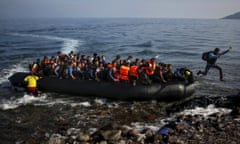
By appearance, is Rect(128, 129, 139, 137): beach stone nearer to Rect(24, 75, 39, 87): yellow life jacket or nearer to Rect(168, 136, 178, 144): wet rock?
Rect(168, 136, 178, 144): wet rock

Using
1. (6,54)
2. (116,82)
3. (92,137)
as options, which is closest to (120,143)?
(92,137)

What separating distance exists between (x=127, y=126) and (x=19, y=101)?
6.93 m

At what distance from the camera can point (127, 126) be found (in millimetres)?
11180

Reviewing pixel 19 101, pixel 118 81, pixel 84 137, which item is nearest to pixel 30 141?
pixel 84 137

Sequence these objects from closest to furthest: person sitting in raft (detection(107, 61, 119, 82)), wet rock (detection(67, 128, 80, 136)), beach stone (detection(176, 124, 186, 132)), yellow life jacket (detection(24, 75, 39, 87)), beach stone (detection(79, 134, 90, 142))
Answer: beach stone (detection(79, 134, 90, 142))
beach stone (detection(176, 124, 186, 132))
wet rock (detection(67, 128, 80, 136))
person sitting in raft (detection(107, 61, 119, 82))
yellow life jacket (detection(24, 75, 39, 87))

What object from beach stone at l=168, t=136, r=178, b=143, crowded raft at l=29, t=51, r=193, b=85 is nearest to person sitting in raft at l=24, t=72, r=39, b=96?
crowded raft at l=29, t=51, r=193, b=85

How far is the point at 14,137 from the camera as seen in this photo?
10453 mm

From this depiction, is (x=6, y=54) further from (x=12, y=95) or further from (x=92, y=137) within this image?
(x=92, y=137)

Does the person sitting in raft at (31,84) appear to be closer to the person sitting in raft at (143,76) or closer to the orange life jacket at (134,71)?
the orange life jacket at (134,71)

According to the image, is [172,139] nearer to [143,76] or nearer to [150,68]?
[143,76]

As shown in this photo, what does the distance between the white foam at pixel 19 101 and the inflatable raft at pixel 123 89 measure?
109cm

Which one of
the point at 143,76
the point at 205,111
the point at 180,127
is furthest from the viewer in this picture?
the point at 143,76

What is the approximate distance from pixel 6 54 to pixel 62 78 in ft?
58.3

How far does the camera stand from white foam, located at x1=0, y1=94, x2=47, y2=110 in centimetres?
1405
